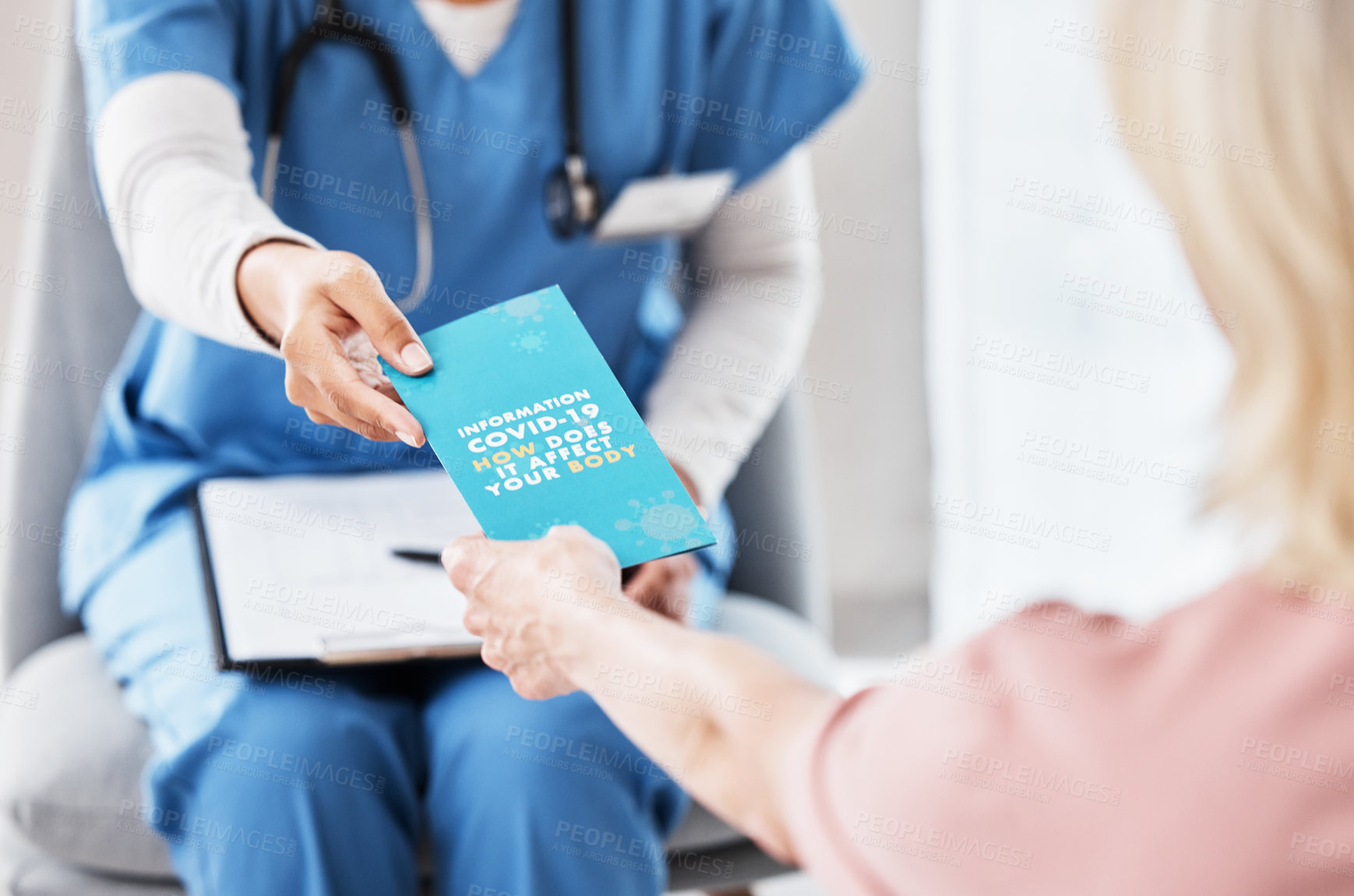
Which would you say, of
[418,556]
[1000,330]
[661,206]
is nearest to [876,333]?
[1000,330]

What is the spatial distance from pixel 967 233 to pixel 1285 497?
109 cm

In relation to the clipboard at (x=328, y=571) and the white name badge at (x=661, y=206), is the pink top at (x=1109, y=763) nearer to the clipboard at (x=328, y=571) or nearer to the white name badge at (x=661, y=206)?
the clipboard at (x=328, y=571)

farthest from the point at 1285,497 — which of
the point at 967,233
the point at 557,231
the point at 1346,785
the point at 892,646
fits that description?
the point at 892,646

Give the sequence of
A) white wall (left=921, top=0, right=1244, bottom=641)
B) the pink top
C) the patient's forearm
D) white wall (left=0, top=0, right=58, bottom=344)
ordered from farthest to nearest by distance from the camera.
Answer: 1. white wall (left=921, top=0, right=1244, bottom=641)
2. white wall (left=0, top=0, right=58, bottom=344)
3. the patient's forearm
4. the pink top

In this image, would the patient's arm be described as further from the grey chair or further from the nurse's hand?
the grey chair

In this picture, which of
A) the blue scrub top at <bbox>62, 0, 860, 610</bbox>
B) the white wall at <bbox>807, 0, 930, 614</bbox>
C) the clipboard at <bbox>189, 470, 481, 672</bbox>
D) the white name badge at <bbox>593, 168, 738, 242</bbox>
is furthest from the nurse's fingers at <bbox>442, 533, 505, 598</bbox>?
the white wall at <bbox>807, 0, 930, 614</bbox>

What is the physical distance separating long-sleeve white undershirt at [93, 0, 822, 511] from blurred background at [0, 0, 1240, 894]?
0.52 m

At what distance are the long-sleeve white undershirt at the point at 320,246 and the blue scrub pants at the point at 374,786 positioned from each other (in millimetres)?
233

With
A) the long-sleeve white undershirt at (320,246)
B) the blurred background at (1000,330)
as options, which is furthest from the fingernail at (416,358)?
the blurred background at (1000,330)

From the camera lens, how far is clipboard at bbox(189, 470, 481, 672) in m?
0.71

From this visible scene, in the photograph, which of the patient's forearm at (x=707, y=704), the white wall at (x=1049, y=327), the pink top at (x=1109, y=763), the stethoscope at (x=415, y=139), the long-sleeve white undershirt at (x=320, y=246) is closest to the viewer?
the pink top at (x=1109, y=763)

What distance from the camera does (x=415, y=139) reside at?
834 mm

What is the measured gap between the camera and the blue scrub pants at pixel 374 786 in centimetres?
69

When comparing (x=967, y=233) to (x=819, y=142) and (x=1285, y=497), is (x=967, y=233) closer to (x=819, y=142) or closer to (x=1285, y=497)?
(x=819, y=142)
